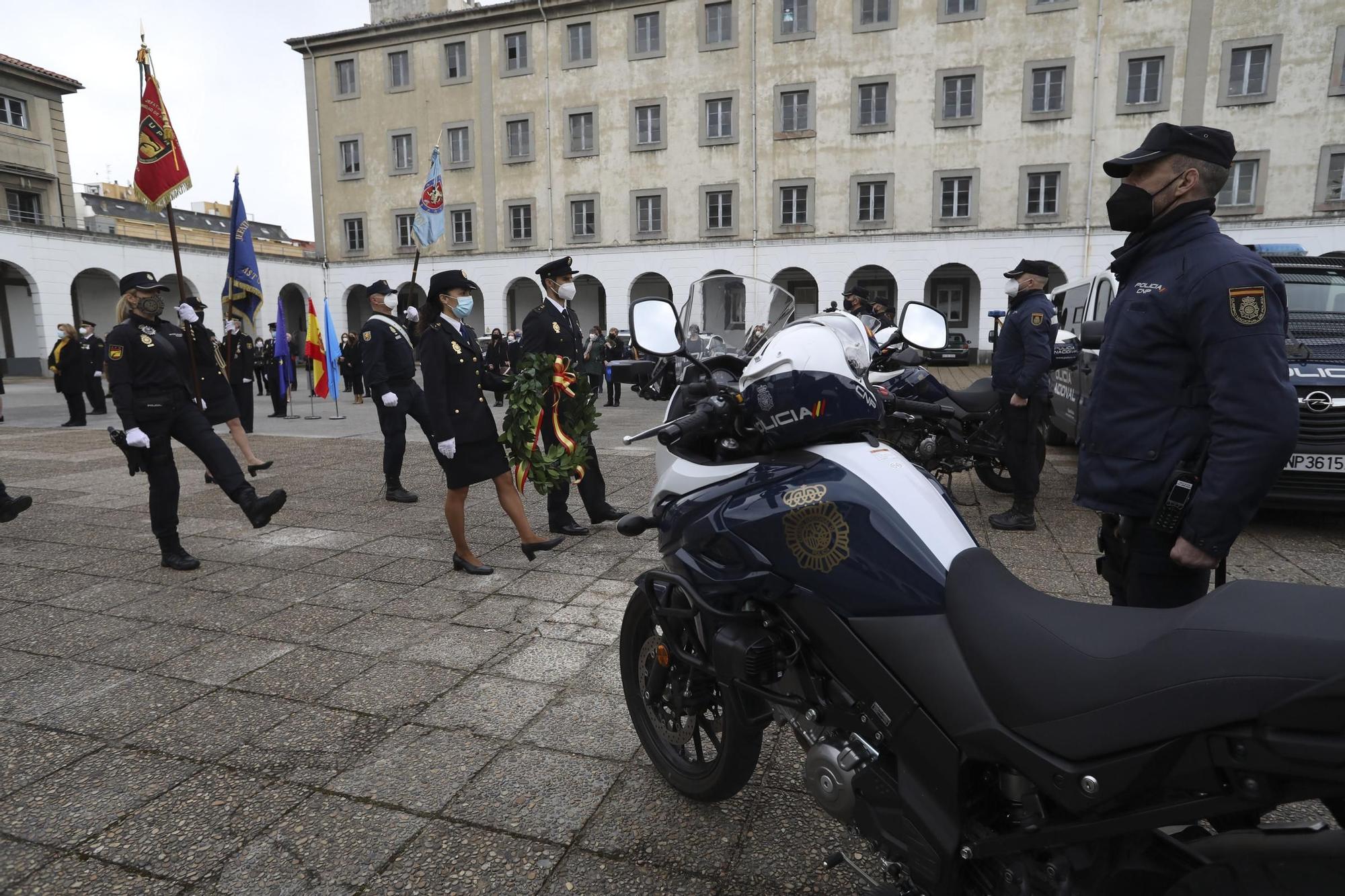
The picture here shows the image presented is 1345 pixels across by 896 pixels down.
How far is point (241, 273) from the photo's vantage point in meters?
9.29

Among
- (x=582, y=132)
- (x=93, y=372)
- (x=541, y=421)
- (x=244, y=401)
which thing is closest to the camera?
(x=541, y=421)

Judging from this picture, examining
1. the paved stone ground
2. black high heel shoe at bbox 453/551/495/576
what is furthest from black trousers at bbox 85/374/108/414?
black high heel shoe at bbox 453/551/495/576

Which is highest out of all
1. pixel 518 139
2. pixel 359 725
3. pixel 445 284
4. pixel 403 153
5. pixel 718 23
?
pixel 718 23

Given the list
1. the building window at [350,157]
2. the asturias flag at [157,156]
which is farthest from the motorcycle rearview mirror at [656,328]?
the building window at [350,157]

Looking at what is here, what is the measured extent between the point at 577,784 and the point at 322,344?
15.6 meters

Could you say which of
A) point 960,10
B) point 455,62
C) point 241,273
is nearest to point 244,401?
point 241,273

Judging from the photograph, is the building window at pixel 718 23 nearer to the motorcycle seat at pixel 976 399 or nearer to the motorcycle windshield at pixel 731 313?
the motorcycle seat at pixel 976 399

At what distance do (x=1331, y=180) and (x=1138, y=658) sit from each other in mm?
30484

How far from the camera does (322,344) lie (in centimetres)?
1633

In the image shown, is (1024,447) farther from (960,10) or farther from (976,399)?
(960,10)

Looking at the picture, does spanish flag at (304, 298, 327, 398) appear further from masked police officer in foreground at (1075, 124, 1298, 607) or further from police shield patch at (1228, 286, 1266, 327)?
police shield patch at (1228, 286, 1266, 327)

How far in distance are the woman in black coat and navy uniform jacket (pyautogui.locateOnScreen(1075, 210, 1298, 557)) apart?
1584 centimetres

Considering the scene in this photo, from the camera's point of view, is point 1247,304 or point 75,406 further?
point 75,406

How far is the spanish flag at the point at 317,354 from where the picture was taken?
52.1 ft
